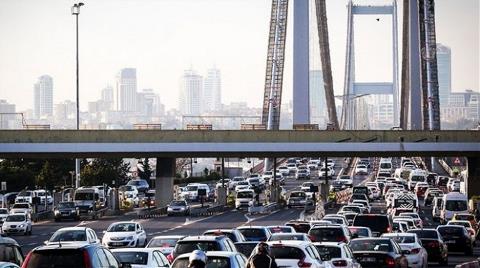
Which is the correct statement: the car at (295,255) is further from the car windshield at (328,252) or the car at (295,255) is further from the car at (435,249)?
the car at (435,249)

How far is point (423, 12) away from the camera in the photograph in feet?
480

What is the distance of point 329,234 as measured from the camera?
38.8m

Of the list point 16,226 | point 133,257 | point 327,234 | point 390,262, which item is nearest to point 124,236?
point 327,234

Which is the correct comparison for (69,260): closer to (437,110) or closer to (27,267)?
(27,267)

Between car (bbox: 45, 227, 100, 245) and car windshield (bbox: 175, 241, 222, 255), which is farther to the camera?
car (bbox: 45, 227, 100, 245)

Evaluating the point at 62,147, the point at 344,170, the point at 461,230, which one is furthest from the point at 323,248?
the point at 344,170

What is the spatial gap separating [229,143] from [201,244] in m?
59.8

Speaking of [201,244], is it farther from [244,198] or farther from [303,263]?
[244,198]

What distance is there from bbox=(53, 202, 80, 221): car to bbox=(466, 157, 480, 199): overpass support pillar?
30964mm

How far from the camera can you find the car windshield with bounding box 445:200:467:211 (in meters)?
74.3

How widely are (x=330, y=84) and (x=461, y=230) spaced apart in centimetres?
11259

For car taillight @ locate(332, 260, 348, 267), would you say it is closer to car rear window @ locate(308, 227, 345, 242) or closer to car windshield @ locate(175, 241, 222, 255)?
car windshield @ locate(175, 241, 222, 255)

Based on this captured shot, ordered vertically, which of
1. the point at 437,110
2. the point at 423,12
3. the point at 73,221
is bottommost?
the point at 73,221

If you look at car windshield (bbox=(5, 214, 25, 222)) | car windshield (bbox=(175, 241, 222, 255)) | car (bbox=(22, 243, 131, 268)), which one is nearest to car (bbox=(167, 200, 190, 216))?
car windshield (bbox=(5, 214, 25, 222))
